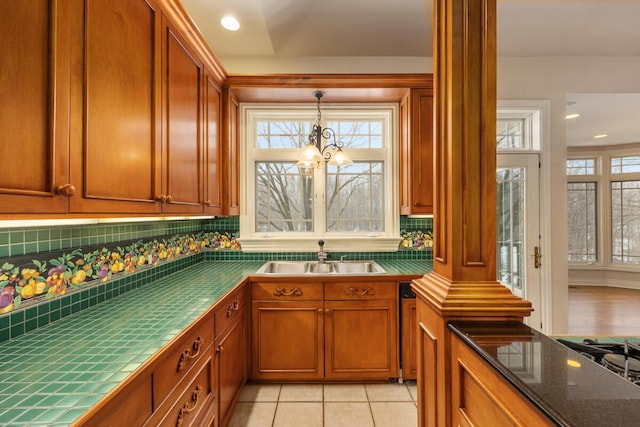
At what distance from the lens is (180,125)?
172cm

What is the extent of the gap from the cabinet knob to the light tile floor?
5.61 ft

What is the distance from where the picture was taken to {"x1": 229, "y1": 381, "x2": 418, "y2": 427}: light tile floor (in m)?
1.89

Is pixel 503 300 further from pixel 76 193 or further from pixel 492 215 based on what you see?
pixel 76 193

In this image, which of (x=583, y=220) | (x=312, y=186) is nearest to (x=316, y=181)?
(x=312, y=186)

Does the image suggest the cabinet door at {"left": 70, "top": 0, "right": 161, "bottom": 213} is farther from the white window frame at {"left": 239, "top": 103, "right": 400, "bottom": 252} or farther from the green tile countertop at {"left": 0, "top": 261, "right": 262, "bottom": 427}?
the white window frame at {"left": 239, "top": 103, "right": 400, "bottom": 252}

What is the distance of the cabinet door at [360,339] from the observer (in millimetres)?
2230

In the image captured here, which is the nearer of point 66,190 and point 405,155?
point 66,190

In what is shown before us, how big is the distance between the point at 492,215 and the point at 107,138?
148cm

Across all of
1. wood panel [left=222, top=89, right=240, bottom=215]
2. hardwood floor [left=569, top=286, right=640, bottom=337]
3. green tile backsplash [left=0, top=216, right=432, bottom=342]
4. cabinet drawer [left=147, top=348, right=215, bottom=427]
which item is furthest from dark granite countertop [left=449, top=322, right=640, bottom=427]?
hardwood floor [left=569, top=286, right=640, bottom=337]

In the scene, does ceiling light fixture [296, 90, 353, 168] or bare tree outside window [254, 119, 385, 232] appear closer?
ceiling light fixture [296, 90, 353, 168]

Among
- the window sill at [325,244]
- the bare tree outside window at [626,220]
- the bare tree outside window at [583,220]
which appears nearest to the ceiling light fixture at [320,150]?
the window sill at [325,244]

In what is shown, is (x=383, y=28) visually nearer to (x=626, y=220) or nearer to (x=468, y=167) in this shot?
(x=468, y=167)

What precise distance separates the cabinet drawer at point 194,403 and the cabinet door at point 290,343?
669mm

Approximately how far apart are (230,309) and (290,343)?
2.16 feet
